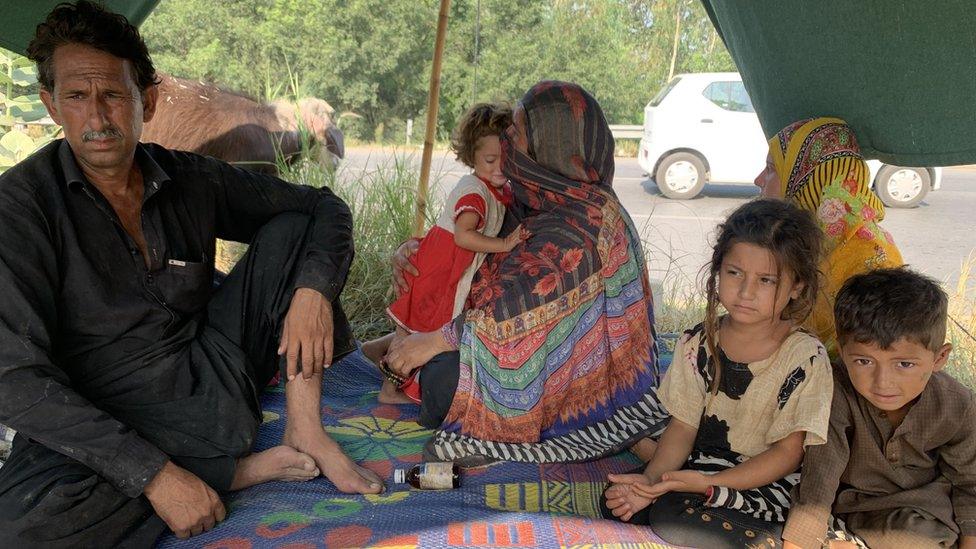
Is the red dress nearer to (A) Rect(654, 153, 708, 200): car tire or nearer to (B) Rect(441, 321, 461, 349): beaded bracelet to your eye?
(B) Rect(441, 321, 461, 349): beaded bracelet

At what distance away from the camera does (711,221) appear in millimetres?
8109

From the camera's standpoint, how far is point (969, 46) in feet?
7.75

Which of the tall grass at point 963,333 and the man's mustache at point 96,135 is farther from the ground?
the man's mustache at point 96,135

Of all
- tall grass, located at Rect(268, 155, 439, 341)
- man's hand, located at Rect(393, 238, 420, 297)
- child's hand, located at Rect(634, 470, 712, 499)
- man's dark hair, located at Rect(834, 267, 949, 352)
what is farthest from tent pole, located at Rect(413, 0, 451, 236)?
man's dark hair, located at Rect(834, 267, 949, 352)

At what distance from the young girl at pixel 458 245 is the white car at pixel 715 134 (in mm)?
5859

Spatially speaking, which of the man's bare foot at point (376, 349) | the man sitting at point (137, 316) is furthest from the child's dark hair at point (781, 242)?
the man's bare foot at point (376, 349)

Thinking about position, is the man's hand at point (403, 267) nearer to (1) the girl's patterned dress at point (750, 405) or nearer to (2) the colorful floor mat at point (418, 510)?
(2) the colorful floor mat at point (418, 510)

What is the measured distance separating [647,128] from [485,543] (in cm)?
724

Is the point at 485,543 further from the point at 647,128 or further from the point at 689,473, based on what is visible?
the point at 647,128

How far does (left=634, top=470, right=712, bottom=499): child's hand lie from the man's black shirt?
3.44 ft

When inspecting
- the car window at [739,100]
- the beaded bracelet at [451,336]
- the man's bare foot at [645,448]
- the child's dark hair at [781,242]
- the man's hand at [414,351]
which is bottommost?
the man's bare foot at [645,448]

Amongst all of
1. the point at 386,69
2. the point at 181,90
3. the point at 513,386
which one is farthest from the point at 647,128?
the point at 386,69

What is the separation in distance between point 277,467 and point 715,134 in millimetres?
7272

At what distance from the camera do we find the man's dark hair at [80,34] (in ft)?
6.52
